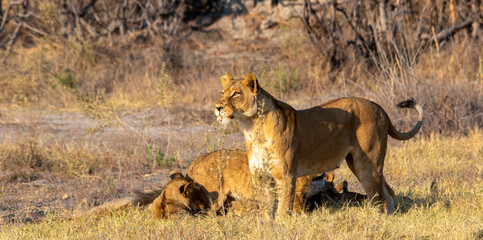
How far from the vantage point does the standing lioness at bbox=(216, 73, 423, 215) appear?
165 inches

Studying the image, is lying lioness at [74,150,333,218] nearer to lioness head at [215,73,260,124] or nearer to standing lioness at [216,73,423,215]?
standing lioness at [216,73,423,215]

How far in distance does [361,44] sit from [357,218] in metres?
8.85

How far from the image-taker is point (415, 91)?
27.9 ft

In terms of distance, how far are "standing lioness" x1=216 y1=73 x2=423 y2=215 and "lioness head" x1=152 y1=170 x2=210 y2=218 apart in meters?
0.66

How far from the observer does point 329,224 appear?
13.5 feet

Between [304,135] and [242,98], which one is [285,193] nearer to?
[304,135]

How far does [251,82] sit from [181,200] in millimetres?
1211

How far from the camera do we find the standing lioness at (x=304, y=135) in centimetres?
418

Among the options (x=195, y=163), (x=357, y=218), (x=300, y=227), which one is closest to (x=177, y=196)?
(x=195, y=163)

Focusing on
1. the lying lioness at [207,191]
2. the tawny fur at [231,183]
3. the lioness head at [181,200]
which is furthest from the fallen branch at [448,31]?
the lioness head at [181,200]

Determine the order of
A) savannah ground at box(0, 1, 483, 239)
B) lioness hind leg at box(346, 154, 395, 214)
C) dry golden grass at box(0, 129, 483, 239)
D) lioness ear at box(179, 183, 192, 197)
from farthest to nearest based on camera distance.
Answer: lioness ear at box(179, 183, 192, 197) → lioness hind leg at box(346, 154, 395, 214) → savannah ground at box(0, 1, 483, 239) → dry golden grass at box(0, 129, 483, 239)

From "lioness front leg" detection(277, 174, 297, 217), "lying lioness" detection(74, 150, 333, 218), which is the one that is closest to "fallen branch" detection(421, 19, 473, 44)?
"lying lioness" detection(74, 150, 333, 218)

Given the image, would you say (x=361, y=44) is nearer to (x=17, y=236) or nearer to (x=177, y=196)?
(x=177, y=196)

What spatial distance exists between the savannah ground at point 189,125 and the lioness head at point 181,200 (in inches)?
5.5
